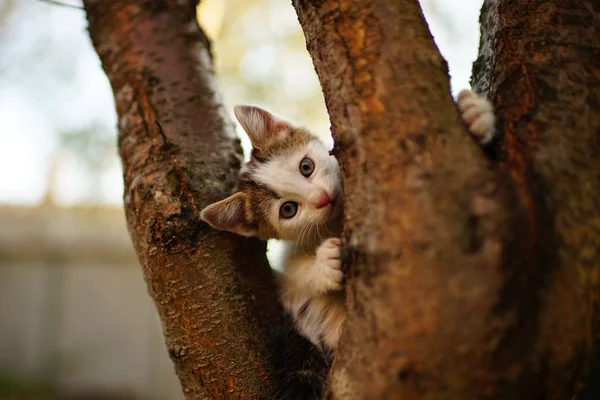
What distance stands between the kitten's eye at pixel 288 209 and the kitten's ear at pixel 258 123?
323 millimetres

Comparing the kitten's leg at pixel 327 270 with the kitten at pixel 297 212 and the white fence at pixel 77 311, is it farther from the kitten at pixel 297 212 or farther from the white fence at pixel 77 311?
the white fence at pixel 77 311

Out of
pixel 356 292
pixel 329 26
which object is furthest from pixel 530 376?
pixel 329 26

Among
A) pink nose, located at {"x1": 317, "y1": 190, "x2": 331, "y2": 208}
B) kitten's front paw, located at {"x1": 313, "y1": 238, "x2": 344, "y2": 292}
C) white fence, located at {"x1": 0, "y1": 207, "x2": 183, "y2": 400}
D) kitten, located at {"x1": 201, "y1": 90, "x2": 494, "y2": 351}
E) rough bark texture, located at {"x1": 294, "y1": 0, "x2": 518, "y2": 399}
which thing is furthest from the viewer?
white fence, located at {"x1": 0, "y1": 207, "x2": 183, "y2": 400}

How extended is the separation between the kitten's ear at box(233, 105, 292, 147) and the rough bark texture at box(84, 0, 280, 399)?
240 mm

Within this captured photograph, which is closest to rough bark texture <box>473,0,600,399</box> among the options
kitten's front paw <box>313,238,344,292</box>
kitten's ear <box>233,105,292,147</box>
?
kitten's front paw <box>313,238,344,292</box>

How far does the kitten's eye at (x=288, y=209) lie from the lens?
5.94ft

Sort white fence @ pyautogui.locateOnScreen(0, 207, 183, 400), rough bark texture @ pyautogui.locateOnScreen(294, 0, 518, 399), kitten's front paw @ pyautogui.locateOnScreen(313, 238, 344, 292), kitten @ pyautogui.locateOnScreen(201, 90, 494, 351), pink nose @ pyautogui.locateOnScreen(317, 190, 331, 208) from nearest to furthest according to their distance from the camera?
rough bark texture @ pyautogui.locateOnScreen(294, 0, 518, 399), kitten's front paw @ pyautogui.locateOnScreen(313, 238, 344, 292), kitten @ pyautogui.locateOnScreen(201, 90, 494, 351), pink nose @ pyautogui.locateOnScreen(317, 190, 331, 208), white fence @ pyautogui.locateOnScreen(0, 207, 183, 400)

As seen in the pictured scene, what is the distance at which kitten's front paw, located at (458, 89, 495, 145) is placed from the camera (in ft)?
3.40

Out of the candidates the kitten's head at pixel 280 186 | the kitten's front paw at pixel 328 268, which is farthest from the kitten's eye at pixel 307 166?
the kitten's front paw at pixel 328 268

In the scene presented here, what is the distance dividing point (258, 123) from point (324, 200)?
0.55 meters

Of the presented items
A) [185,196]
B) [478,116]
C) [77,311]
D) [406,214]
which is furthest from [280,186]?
[77,311]

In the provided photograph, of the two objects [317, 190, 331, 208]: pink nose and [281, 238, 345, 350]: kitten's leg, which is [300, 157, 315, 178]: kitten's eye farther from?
[281, 238, 345, 350]: kitten's leg

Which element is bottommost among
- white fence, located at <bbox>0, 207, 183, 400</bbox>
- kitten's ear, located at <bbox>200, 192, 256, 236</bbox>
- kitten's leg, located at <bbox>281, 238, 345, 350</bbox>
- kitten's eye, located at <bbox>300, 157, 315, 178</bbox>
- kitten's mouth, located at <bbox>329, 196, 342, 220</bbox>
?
white fence, located at <bbox>0, 207, 183, 400</bbox>

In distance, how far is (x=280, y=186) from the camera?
1.82 meters
